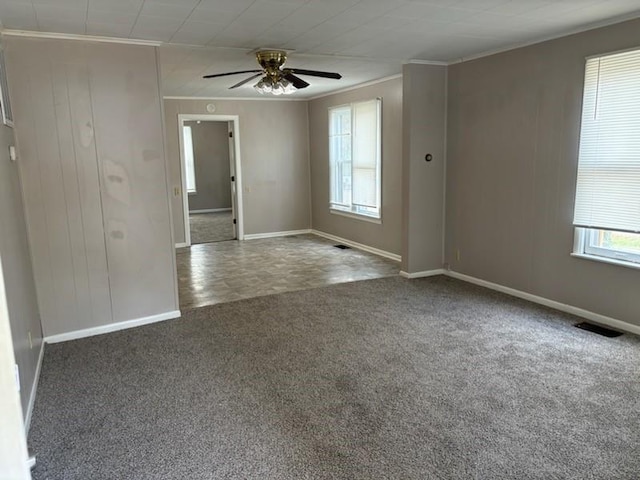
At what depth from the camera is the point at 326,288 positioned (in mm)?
5129

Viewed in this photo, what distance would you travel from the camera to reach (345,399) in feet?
9.08

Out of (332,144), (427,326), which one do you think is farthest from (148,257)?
(332,144)

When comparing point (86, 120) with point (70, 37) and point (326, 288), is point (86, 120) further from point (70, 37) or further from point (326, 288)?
point (326, 288)

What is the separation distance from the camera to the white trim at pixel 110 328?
12.6 ft

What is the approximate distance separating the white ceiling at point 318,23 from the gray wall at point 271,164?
3.24 meters

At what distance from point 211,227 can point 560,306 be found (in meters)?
7.31

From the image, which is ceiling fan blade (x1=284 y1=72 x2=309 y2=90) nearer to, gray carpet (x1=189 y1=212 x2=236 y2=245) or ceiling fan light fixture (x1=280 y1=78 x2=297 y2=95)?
ceiling fan light fixture (x1=280 y1=78 x2=297 y2=95)

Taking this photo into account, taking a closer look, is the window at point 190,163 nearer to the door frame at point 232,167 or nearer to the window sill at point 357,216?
the door frame at point 232,167

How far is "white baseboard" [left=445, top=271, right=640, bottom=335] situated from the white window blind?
77 cm

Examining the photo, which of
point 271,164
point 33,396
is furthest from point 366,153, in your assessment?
point 33,396

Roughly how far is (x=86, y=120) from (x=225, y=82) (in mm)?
2740

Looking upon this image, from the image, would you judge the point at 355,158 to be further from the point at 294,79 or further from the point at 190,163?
the point at 190,163

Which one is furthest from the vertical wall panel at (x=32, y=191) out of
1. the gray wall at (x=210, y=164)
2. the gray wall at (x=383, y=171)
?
the gray wall at (x=210, y=164)

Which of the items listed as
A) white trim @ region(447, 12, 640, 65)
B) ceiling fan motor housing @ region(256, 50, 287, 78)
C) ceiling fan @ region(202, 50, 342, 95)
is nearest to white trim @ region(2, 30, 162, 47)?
ceiling fan @ region(202, 50, 342, 95)
